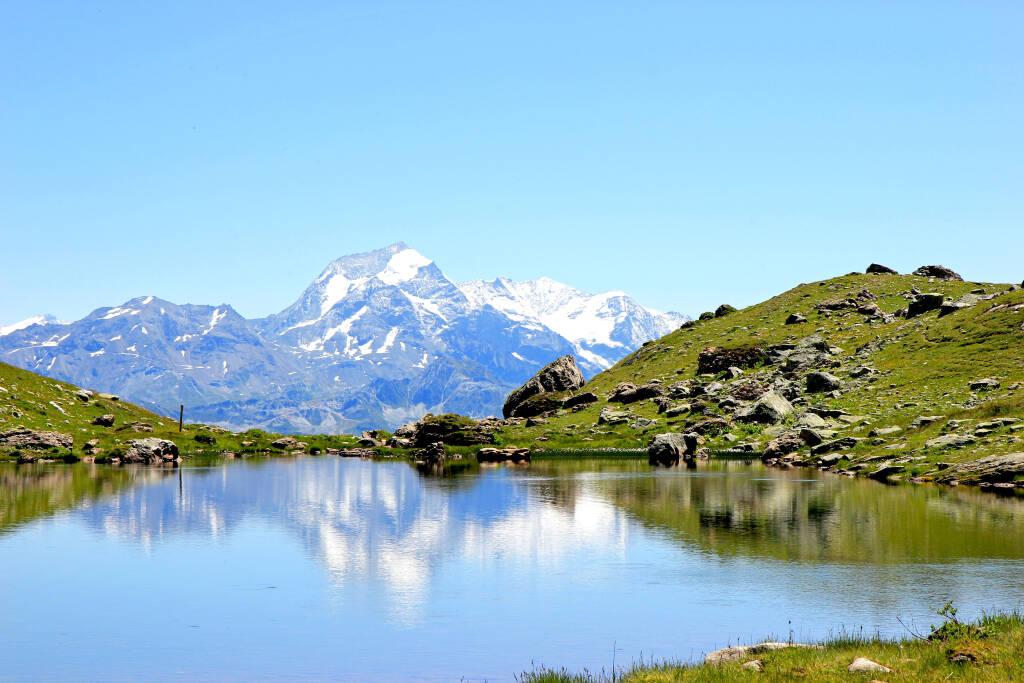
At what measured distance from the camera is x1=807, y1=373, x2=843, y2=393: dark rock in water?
163125 mm

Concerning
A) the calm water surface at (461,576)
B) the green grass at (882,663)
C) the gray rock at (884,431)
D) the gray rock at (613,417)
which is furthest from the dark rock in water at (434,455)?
the green grass at (882,663)

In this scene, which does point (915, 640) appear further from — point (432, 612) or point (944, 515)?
point (944, 515)

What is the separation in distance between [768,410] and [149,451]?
100009mm

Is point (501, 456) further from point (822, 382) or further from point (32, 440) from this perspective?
point (32, 440)

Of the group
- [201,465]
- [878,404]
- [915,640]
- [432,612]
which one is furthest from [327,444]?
[915,640]

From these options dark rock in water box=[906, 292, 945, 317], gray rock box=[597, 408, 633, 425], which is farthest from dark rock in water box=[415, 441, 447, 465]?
dark rock in water box=[906, 292, 945, 317]

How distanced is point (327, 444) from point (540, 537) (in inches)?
5230

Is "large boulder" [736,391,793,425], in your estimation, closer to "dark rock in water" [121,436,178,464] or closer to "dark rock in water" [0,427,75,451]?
"dark rock in water" [121,436,178,464]

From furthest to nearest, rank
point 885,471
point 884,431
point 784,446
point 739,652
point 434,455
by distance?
point 434,455 → point 784,446 → point 884,431 → point 885,471 → point 739,652

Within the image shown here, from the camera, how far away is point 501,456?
528 ft

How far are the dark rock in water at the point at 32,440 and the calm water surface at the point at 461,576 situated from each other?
157 feet

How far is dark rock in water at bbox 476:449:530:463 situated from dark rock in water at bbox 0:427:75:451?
64201mm

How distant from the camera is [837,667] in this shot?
93.0 ft

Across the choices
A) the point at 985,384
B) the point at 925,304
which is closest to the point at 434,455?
the point at 985,384
